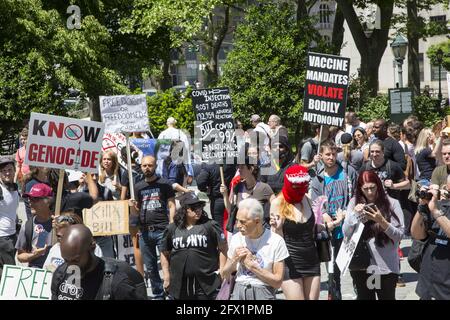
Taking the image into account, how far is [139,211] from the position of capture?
10.3 meters

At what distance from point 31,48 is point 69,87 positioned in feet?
6.30

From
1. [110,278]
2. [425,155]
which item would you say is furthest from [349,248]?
[425,155]

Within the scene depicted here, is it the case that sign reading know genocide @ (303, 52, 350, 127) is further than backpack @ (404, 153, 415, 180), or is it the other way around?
backpack @ (404, 153, 415, 180)

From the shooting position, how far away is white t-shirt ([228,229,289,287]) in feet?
22.0

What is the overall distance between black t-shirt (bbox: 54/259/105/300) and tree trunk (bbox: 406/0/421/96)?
23922 millimetres

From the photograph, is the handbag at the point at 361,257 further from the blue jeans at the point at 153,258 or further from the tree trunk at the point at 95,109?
the tree trunk at the point at 95,109

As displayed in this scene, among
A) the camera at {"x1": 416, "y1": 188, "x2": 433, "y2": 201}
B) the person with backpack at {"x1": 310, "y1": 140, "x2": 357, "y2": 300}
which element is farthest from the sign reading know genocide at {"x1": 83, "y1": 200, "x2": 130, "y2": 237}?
the camera at {"x1": 416, "y1": 188, "x2": 433, "y2": 201}

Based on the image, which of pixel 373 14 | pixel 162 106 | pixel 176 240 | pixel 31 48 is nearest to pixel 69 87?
pixel 31 48

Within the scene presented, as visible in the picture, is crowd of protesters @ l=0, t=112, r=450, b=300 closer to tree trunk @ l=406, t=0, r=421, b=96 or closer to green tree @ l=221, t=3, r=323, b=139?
green tree @ l=221, t=3, r=323, b=139

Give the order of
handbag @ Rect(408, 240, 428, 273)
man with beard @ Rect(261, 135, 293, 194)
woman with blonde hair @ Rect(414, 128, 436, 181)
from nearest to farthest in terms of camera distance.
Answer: handbag @ Rect(408, 240, 428, 273) → man with beard @ Rect(261, 135, 293, 194) → woman with blonde hair @ Rect(414, 128, 436, 181)

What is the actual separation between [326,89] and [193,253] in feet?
14.0

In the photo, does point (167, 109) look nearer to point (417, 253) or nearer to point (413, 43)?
point (413, 43)

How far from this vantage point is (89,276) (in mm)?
5254
